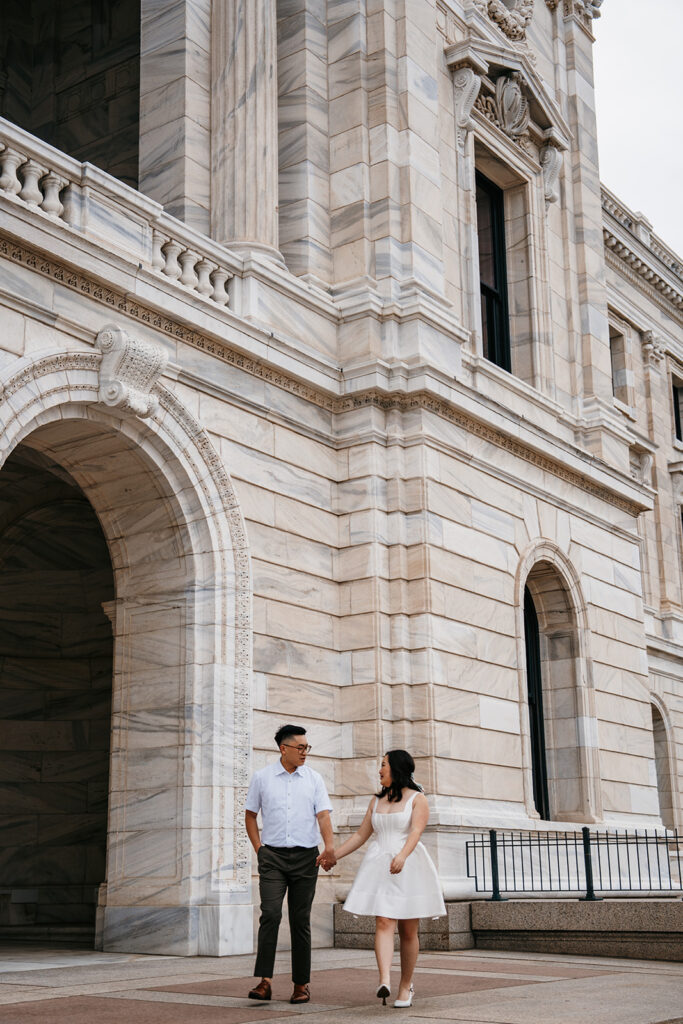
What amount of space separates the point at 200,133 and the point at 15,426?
676 centimetres

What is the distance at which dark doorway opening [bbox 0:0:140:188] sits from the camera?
2155cm

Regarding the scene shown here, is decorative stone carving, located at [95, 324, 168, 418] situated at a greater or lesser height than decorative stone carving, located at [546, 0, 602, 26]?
lesser

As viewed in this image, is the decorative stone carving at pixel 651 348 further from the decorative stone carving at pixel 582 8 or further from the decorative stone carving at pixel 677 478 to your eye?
the decorative stone carving at pixel 582 8

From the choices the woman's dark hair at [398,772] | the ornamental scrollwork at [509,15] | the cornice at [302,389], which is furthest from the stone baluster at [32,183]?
the ornamental scrollwork at [509,15]

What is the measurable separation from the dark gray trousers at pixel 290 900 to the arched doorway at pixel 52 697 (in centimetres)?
929

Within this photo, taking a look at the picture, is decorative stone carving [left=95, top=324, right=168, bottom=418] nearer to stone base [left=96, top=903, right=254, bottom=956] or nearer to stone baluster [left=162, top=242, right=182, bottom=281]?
stone baluster [left=162, top=242, right=182, bottom=281]

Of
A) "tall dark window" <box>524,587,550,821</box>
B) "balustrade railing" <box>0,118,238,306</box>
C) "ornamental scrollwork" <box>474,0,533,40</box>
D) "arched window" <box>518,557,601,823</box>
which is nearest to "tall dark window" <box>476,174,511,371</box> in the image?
"ornamental scrollwork" <box>474,0,533,40</box>

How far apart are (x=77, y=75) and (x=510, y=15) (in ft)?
26.0

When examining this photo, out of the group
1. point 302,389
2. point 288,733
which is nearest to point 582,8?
point 302,389

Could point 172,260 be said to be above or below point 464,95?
below

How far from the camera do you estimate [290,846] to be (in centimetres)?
923

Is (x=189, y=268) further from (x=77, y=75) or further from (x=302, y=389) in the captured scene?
(x=77, y=75)

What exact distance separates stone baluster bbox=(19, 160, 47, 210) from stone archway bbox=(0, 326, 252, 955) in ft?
5.27

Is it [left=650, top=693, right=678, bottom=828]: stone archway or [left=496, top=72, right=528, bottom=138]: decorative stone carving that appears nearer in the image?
[left=496, top=72, right=528, bottom=138]: decorative stone carving
